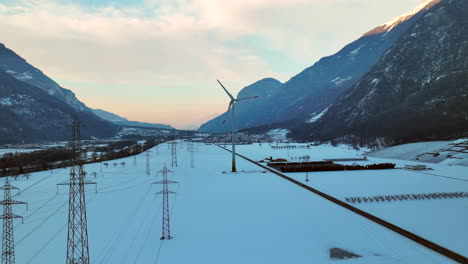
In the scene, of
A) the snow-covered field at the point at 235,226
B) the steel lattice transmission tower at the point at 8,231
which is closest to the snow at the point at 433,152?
the snow-covered field at the point at 235,226

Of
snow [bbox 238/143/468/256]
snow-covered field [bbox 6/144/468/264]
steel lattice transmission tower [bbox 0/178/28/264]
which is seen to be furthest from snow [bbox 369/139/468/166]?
steel lattice transmission tower [bbox 0/178/28/264]

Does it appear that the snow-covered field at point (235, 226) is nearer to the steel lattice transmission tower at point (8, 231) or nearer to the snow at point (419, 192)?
the snow at point (419, 192)

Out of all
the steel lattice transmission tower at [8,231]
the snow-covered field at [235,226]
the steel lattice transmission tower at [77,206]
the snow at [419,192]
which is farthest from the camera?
the snow at [419,192]

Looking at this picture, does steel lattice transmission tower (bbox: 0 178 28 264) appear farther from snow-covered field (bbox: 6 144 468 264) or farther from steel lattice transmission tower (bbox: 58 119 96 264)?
steel lattice transmission tower (bbox: 58 119 96 264)

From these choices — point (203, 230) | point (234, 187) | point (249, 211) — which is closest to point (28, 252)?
point (203, 230)

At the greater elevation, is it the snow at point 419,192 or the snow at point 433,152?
the snow at point 433,152

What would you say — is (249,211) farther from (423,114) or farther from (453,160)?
(423,114)

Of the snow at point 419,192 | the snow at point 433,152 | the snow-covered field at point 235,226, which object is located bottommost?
the snow-covered field at point 235,226

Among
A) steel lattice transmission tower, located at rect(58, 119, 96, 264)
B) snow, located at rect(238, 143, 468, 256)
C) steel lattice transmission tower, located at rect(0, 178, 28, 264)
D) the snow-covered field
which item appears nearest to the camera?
steel lattice transmission tower, located at rect(0, 178, 28, 264)
